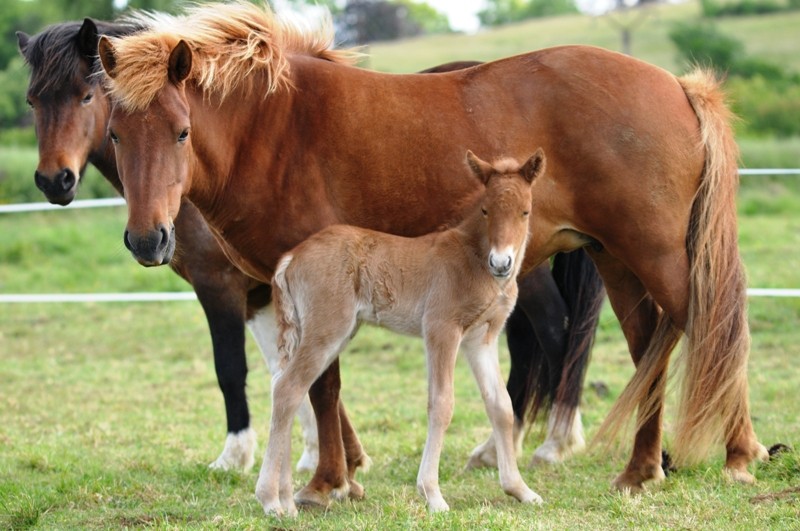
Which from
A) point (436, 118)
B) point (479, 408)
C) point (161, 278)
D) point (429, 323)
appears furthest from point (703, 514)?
point (161, 278)

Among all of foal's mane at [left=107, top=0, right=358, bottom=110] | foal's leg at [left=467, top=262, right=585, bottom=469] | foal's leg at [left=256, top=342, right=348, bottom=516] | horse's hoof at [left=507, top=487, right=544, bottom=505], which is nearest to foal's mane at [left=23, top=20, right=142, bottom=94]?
foal's mane at [left=107, top=0, right=358, bottom=110]

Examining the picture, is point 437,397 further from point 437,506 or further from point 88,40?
point 88,40

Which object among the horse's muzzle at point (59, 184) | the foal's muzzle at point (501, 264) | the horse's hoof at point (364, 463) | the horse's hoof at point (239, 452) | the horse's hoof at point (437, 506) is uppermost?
the foal's muzzle at point (501, 264)

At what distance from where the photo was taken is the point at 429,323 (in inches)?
184

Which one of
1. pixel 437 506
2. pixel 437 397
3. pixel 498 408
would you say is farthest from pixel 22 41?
pixel 437 506

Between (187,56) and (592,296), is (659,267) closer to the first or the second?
(592,296)

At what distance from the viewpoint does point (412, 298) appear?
15.5 ft

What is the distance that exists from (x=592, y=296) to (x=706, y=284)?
1472 millimetres

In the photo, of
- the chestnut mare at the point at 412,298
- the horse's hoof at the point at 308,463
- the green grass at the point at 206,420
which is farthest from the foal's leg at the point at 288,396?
the horse's hoof at the point at 308,463

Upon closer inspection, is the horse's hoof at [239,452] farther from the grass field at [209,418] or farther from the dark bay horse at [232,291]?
the grass field at [209,418]

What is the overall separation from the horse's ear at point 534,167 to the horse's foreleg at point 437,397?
29.8 inches

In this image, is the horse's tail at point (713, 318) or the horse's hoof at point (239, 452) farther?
the horse's hoof at point (239, 452)

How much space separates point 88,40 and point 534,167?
2.71 m

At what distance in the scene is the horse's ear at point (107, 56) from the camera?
4578 millimetres
